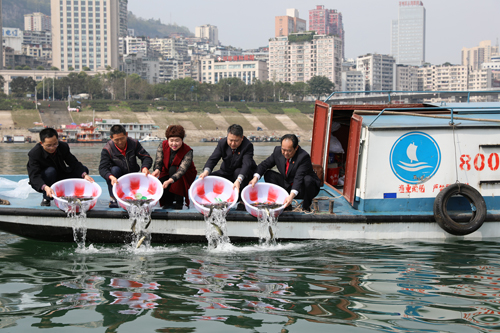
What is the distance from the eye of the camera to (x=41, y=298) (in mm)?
4965

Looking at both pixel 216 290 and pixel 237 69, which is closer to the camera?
pixel 216 290

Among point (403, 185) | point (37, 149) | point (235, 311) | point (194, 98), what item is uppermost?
point (194, 98)

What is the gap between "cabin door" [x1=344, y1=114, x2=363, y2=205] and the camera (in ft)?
24.3

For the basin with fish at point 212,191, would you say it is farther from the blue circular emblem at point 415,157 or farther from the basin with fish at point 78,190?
the blue circular emblem at point 415,157

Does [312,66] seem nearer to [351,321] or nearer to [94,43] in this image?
[94,43]

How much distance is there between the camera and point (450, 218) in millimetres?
7086

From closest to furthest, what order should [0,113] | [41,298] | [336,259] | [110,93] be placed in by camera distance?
[41,298], [336,259], [0,113], [110,93]

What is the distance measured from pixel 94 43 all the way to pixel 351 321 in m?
162

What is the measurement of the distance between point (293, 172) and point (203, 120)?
90.1 m

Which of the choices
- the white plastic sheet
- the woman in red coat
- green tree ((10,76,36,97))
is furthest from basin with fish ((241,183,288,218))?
green tree ((10,76,36,97))

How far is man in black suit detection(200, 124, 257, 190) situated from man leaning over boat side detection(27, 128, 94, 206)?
5.98ft

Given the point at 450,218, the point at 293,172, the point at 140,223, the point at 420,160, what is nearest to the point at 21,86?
the point at 140,223

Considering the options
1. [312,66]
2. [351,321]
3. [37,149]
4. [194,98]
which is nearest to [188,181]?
[37,149]

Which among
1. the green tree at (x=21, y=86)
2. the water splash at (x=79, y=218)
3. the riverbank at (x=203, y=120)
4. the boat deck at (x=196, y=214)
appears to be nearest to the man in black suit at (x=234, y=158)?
the boat deck at (x=196, y=214)
